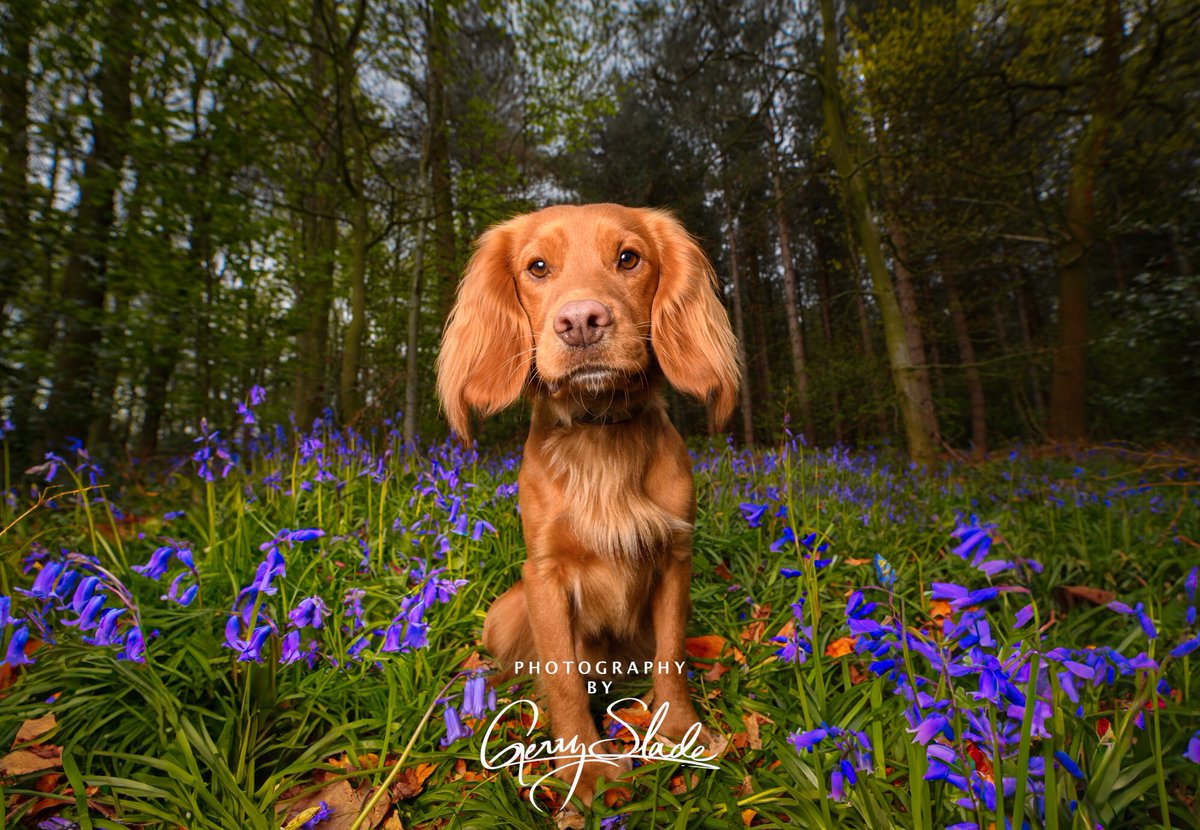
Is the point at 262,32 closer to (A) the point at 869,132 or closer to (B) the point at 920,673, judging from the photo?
(B) the point at 920,673

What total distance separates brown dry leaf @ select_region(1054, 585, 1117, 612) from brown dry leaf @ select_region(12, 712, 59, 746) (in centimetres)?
401

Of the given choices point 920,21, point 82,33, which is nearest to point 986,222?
point 920,21

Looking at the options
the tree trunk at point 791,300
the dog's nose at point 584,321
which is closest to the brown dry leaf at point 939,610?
the dog's nose at point 584,321

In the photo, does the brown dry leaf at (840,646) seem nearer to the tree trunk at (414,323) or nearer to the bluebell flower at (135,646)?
the bluebell flower at (135,646)

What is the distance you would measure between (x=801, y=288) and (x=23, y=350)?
18.8 metres

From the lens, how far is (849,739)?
1158 millimetres

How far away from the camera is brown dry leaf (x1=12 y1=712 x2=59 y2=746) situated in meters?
1.51

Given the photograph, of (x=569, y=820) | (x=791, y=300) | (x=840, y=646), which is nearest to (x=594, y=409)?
(x=569, y=820)

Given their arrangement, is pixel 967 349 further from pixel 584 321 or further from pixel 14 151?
pixel 14 151

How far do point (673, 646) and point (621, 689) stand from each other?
440mm

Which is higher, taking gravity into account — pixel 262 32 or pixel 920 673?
pixel 262 32

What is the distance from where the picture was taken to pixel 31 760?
143 centimetres

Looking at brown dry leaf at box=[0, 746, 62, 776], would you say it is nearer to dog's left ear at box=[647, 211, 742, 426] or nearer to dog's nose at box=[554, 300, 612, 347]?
dog's nose at box=[554, 300, 612, 347]

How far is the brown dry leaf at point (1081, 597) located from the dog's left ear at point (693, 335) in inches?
78.3
